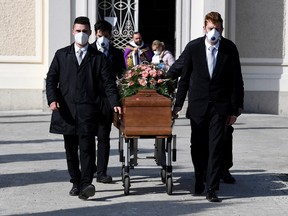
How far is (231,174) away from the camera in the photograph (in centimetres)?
1176

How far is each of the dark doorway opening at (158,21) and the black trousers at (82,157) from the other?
1060 cm

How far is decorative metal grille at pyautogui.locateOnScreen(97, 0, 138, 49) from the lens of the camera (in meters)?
20.1

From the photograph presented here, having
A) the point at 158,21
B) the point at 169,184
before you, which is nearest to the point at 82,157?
the point at 169,184

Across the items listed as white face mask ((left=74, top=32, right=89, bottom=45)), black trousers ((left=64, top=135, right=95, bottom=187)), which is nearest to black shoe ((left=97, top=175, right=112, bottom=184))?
black trousers ((left=64, top=135, right=95, bottom=187))

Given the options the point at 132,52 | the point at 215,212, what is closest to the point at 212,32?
the point at 215,212

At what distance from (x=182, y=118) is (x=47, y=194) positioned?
357 inches

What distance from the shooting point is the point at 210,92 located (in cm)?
1019

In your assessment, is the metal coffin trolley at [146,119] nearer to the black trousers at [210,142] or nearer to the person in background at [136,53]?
the black trousers at [210,142]

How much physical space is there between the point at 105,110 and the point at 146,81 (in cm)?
66

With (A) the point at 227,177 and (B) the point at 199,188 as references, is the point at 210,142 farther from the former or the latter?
(A) the point at 227,177

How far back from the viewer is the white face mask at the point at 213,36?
402 inches

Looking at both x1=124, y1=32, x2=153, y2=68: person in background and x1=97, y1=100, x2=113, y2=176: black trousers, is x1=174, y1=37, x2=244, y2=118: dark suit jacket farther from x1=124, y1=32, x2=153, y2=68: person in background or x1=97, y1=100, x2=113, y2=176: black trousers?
x1=124, y1=32, x2=153, y2=68: person in background

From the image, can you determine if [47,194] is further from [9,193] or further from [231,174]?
[231,174]

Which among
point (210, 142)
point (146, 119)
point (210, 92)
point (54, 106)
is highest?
point (210, 92)
